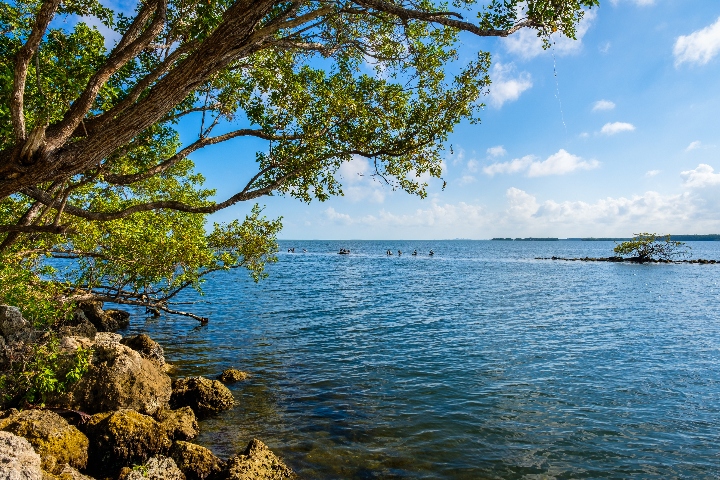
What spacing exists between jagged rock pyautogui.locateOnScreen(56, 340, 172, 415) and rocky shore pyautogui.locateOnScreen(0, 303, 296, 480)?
2cm

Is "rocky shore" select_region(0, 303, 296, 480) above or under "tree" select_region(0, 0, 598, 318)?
under

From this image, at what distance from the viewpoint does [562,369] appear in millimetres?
18172

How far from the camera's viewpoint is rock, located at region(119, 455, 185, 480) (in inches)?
341

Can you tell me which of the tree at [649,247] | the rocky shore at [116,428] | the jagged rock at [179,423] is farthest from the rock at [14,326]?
the tree at [649,247]

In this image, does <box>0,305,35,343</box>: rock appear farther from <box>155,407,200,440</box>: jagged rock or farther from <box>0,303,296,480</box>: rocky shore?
<box>155,407,200,440</box>: jagged rock

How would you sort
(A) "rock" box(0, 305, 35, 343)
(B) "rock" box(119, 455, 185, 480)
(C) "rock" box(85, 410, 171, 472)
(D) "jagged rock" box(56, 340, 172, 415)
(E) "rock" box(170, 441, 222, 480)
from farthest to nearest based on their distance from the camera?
1. (A) "rock" box(0, 305, 35, 343)
2. (D) "jagged rock" box(56, 340, 172, 415)
3. (C) "rock" box(85, 410, 171, 472)
4. (E) "rock" box(170, 441, 222, 480)
5. (B) "rock" box(119, 455, 185, 480)

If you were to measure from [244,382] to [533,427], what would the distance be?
1007 cm

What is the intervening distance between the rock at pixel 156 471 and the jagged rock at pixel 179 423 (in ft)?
6.50

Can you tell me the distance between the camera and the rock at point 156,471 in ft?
28.4

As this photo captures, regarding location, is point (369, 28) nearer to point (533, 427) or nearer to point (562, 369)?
point (533, 427)

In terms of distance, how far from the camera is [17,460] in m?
7.38

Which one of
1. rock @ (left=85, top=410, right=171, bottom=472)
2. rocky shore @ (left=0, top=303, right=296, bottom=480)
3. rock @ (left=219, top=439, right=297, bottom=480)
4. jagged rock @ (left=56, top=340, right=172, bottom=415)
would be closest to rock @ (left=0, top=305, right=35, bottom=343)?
rocky shore @ (left=0, top=303, right=296, bottom=480)

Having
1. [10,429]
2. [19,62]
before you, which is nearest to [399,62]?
[19,62]

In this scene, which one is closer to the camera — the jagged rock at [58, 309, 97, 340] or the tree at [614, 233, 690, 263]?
the jagged rock at [58, 309, 97, 340]
